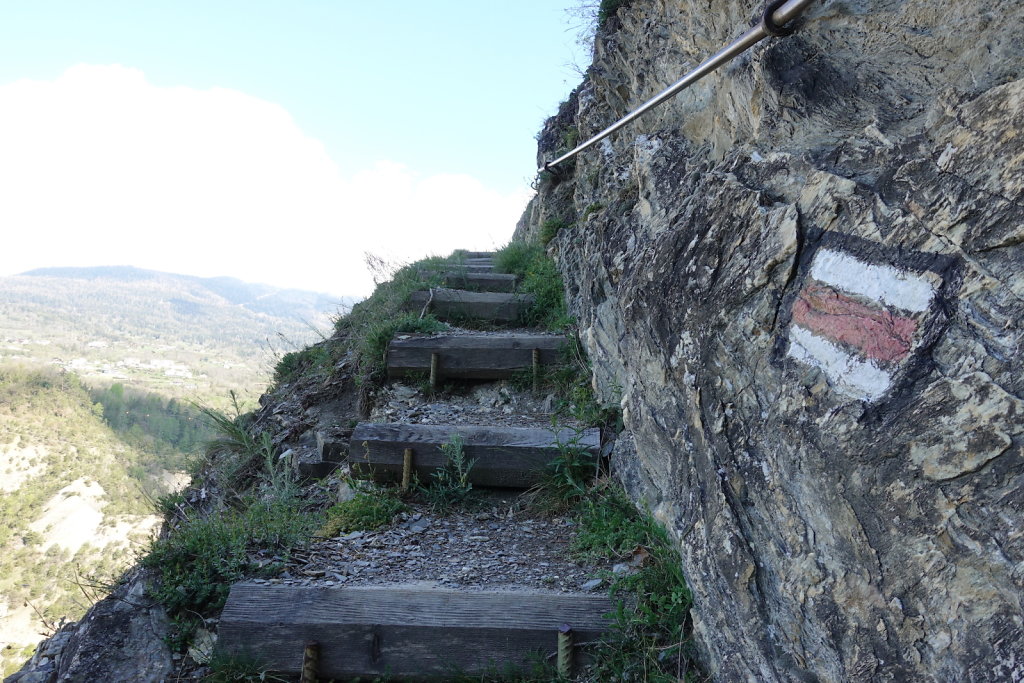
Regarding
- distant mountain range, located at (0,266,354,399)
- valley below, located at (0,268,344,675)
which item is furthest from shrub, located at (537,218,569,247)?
distant mountain range, located at (0,266,354,399)

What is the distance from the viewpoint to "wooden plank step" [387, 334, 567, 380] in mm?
4789

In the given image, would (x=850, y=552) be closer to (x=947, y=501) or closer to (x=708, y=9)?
(x=947, y=501)

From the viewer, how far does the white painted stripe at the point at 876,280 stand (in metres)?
1.40

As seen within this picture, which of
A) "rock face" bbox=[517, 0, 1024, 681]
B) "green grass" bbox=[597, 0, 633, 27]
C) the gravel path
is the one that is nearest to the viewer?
"rock face" bbox=[517, 0, 1024, 681]

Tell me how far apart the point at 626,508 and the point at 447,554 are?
97 cm

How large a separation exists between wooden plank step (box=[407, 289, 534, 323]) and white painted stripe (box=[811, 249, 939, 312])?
4.20 metres

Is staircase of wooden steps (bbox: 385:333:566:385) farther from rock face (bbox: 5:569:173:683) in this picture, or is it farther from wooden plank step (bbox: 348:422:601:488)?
rock face (bbox: 5:569:173:683)

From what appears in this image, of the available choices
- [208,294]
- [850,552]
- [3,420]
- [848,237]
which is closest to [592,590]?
[850,552]

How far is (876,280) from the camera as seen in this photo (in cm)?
150

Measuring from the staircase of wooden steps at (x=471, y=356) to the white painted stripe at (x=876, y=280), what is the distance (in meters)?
3.17

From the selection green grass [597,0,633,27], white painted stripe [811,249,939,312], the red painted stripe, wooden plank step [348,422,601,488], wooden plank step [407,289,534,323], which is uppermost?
green grass [597,0,633,27]

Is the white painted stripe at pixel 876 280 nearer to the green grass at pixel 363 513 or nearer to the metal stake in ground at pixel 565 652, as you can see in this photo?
the metal stake in ground at pixel 565 652

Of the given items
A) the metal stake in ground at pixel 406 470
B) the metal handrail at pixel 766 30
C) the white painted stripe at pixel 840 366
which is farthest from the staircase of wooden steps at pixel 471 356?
the white painted stripe at pixel 840 366

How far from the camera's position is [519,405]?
15.3 ft
